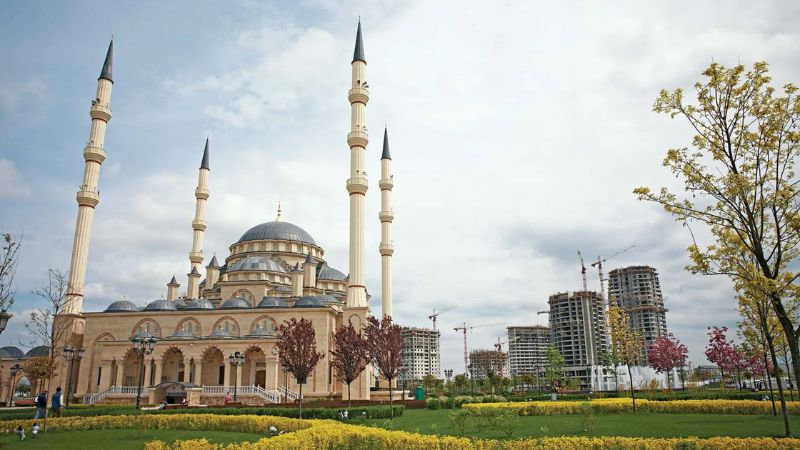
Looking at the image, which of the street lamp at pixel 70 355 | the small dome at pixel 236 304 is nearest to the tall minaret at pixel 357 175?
the small dome at pixel 236 304

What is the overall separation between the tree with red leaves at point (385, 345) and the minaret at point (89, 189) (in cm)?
2332

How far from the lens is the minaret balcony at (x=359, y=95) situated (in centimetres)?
4006

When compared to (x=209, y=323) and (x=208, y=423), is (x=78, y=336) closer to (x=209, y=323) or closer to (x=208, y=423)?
(x=209, y=323)

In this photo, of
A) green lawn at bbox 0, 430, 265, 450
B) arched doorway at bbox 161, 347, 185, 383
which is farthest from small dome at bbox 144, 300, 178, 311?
green lawn at bbox 0, 430, 265, 450

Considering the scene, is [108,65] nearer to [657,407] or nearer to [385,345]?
[385,345]

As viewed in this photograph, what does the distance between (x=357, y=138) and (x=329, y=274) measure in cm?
1913

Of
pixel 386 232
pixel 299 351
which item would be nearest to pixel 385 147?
pixel 386 232

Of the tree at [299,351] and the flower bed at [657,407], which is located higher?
the tree at [299,351]

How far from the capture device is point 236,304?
40031mm

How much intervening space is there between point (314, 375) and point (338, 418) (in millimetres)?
15696

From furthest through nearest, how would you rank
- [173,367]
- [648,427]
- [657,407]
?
[173,367], [657,407], [648,427]

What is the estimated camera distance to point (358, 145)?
39844mm

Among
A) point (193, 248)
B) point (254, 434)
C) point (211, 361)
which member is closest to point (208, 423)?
point (254, 434)

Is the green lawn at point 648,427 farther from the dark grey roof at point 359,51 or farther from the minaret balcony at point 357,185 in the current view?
the dark grey roof at point 359,51
